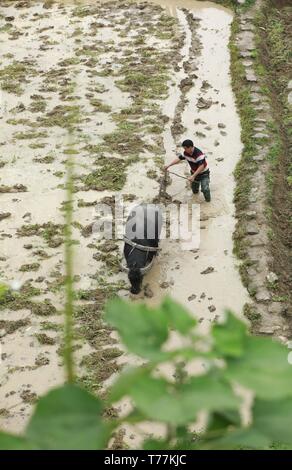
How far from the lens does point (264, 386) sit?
611 mm

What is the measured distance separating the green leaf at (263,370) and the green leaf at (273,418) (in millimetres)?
43

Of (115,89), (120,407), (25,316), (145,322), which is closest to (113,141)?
(115,89)

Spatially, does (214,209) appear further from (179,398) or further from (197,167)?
(179,398)

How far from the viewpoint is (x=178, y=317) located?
2.26ft

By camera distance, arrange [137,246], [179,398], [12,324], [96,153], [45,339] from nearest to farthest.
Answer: [179,398] < [45,339] < [12,324] < [137,246] < [96,153]

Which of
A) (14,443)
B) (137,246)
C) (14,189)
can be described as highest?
(14,443)

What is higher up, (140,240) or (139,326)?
(139,326)

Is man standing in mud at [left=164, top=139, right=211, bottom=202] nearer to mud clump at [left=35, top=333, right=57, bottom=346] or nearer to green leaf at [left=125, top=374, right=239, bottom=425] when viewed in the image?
mud clump at [left=35, top=333, right=57, bottom=346]

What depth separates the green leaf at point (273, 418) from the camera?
66 cm

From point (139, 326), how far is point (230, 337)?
0.32 ft

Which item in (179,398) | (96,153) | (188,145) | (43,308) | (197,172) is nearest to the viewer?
(179,398)

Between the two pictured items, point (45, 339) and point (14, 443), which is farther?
point (45, 339)

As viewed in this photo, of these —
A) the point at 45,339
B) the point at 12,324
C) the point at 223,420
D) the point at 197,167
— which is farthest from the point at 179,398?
the point at 197,167

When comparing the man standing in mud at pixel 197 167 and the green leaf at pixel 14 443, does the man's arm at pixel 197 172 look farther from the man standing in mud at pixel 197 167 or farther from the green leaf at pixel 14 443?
the green leaf at pixel 14 443
